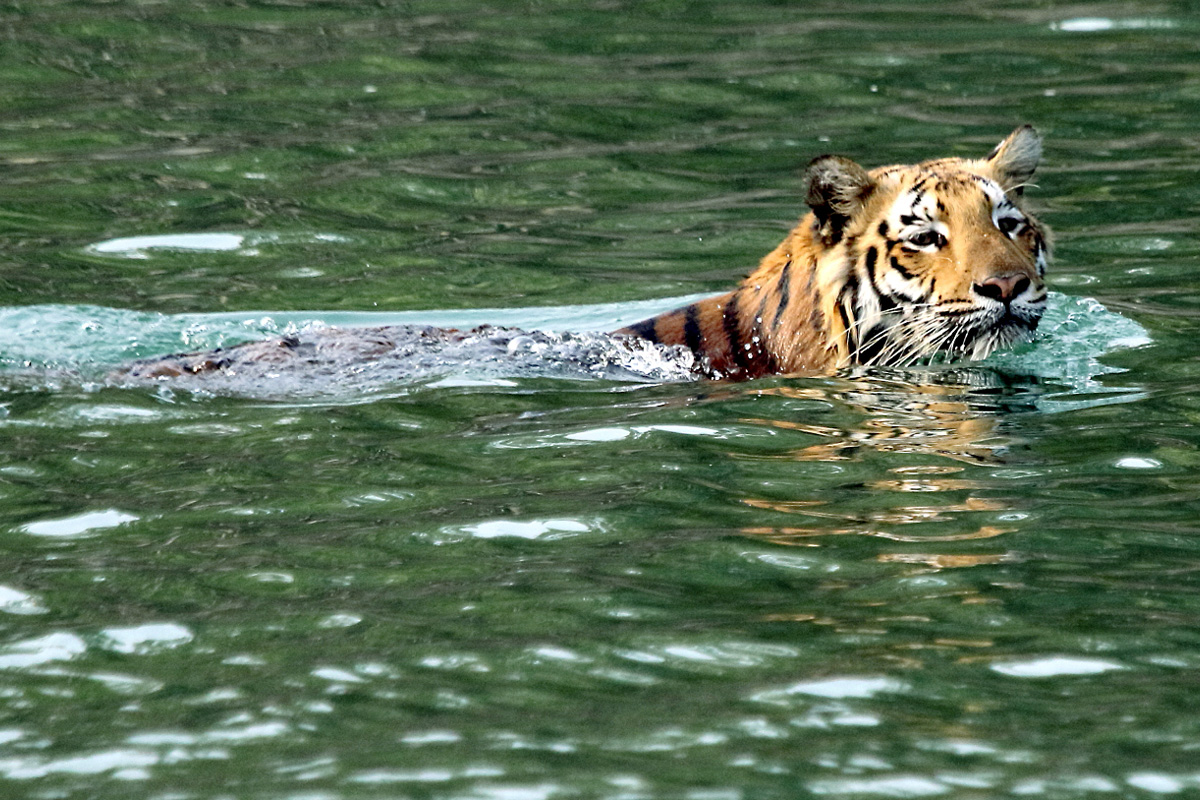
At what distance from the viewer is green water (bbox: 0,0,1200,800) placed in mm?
3486

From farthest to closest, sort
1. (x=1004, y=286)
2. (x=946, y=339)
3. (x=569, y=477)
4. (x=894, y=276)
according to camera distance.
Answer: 1. (x=894, y=276)
2. (x=946, y=339)
3. (x=1004, y=286)
4. (x=569, y=477)

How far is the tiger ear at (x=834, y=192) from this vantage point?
6.23 metres

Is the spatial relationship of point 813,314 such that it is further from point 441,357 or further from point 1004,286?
point 441,357

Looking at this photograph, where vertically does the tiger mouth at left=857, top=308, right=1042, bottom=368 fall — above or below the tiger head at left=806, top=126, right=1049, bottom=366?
below

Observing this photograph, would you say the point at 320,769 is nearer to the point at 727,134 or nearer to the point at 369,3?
the point at 727,134

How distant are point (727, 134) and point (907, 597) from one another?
6428mm

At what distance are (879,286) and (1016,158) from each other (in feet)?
2.11

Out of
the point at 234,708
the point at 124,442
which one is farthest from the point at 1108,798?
the point at 124,442

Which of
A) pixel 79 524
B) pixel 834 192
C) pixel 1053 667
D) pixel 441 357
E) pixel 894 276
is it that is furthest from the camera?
pixel 441 357

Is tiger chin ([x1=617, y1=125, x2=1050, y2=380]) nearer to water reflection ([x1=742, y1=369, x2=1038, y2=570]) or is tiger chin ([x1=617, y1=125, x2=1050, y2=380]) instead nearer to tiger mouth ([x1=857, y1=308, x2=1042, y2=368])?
tiger mouth ([x1=857, y1=308, x2=1042, y2=368])

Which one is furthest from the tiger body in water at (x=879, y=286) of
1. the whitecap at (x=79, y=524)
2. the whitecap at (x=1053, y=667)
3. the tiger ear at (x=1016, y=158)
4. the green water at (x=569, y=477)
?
the whitecap at (x=1053, y=667)

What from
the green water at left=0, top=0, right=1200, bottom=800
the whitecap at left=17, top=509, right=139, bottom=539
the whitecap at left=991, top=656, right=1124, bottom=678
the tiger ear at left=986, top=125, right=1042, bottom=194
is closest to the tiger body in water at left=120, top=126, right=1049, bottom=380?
the tiger ear at left=986, top=125, right=1042, bottom=194

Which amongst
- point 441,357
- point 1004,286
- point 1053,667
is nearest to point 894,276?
point 1004,286

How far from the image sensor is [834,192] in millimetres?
6336
